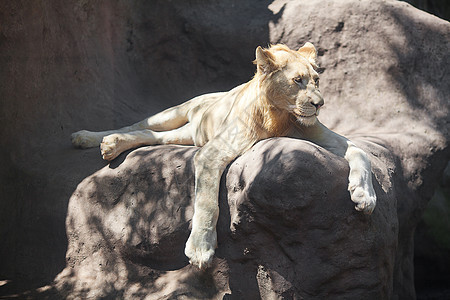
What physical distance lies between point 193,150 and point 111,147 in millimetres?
805

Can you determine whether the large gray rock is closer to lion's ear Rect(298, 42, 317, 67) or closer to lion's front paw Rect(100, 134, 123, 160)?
lion's front paw Rect(100, 134, 123, 160)

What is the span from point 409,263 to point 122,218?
3.17 metres

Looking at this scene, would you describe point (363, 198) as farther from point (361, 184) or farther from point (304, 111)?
point (304, 111)

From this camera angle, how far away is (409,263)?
601cm

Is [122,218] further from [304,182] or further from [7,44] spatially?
[7,44]

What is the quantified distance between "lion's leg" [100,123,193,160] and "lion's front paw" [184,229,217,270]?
1.45 metres

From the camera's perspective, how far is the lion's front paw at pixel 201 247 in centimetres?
399

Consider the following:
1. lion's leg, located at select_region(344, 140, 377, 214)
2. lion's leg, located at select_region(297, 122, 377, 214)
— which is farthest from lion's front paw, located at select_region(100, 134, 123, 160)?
lion's leg, located at select_region(344, 140, 377, 214)

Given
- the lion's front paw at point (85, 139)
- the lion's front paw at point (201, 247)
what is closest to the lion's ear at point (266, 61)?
the lion's front paw at point (201, 247)

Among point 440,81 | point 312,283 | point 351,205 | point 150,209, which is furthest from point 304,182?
point 440,81

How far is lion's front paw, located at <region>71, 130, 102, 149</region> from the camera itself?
5712mm

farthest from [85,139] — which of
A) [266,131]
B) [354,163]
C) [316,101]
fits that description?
[354,163]

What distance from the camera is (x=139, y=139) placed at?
18.1ft

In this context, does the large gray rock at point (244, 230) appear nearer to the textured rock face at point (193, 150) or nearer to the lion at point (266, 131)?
the textured rock face at point (193, 150)
